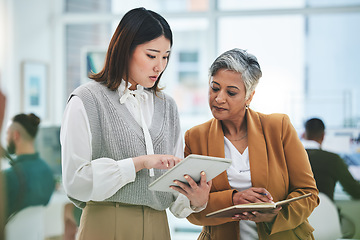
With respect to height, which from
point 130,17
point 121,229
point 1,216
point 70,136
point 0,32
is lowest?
point 1,216

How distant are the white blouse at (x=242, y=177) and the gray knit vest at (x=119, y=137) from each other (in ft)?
1.04

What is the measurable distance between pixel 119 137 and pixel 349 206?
2.40 m

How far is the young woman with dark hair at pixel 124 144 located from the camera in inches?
54.7

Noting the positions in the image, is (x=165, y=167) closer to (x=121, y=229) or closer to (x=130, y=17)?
(x=121, y=229)

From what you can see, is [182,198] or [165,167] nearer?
[165,167]

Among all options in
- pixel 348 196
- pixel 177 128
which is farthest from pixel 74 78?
pixel 177 128

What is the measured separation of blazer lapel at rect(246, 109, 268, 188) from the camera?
5.50 feet

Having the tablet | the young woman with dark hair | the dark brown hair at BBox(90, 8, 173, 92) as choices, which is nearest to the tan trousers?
the young woman with dark hair

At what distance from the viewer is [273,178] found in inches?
66.7

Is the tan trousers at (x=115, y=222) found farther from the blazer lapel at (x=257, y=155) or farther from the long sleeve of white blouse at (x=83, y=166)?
the blazer lapel at (x=257, y=155)

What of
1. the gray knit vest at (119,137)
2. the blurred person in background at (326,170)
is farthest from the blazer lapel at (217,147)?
the blurred person in background at (326,170)

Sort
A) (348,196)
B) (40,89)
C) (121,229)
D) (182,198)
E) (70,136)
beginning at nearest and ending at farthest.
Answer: (70,136) < (121,229) < (182,198) < (348,196) < (40,89)

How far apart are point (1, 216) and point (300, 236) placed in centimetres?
236

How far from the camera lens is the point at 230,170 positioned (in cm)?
173
